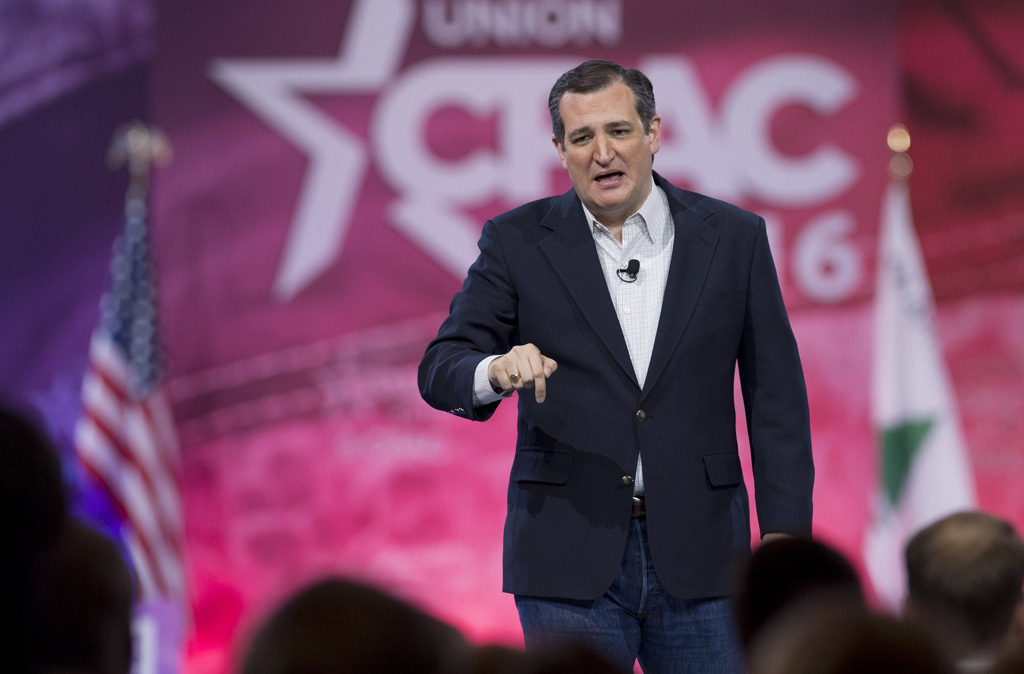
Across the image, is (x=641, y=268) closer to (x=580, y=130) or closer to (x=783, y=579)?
(x=580, y=130)

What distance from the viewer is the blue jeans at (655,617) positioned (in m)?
2.49

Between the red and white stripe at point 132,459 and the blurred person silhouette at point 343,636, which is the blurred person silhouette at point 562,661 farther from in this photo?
the red and white stripe at point 132,459

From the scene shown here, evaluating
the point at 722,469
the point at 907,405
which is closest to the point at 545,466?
the point at 722,469

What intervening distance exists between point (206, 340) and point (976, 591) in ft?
13.6

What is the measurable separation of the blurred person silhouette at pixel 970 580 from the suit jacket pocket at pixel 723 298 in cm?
78

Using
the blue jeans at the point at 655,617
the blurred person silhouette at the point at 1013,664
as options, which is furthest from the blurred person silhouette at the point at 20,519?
the blue jeans at the point at 655,617

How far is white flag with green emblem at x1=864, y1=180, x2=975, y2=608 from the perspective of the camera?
5414mm

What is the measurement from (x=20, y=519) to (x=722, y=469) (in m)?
1.65

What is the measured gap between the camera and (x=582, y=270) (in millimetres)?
2607

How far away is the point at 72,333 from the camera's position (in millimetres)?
5410

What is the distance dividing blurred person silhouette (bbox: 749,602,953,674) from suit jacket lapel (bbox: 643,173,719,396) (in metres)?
1.63

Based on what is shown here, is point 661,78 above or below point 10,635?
above

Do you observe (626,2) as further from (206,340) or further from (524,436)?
(524,436)

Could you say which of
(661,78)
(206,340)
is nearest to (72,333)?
(206,340)
